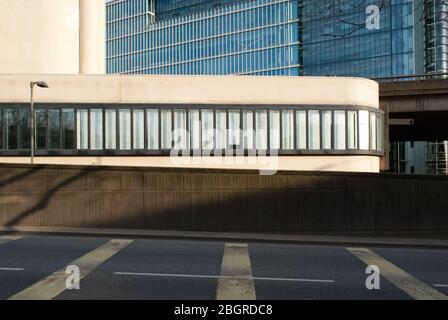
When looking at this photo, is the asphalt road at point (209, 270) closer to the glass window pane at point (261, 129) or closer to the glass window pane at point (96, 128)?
the glass window pane at point (96, 128)

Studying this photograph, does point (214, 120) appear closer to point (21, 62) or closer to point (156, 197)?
point (156, 197)

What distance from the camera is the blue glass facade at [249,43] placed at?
112438 mm

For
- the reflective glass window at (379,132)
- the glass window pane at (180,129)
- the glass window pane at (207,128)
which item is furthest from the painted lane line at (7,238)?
the reflective glass window at (379,132)

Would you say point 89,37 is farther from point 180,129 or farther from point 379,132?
point 379,132

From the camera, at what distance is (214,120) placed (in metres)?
23.9

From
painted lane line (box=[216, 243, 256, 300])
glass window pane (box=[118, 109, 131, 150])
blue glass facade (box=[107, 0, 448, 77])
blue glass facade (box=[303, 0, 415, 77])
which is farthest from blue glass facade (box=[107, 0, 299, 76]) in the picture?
painted lane line (box=[216, 243, 256, 300])

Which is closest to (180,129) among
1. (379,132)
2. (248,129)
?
(248,129)

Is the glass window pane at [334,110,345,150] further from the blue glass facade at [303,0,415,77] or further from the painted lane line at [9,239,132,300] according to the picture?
the blue glass facade at [303,0,415,77]

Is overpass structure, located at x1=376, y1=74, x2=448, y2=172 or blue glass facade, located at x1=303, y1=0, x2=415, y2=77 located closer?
overpass structure, located at x1=376, y1=74, x2=448, y2=172

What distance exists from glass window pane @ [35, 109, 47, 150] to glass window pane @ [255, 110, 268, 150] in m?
9.99

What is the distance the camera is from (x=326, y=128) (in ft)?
79.9

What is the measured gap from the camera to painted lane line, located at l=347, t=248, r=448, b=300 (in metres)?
8.06

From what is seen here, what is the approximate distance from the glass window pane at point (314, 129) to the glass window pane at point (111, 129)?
9.30m
